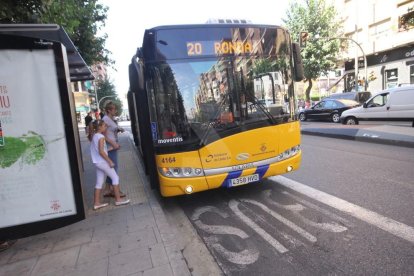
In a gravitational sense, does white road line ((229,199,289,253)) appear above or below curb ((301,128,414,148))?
below

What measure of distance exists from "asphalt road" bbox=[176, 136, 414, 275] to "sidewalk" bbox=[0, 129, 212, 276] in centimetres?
58

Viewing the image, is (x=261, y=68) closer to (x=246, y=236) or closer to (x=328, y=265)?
(x=246, y=236)

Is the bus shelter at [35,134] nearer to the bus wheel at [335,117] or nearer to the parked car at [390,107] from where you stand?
the parked car at [390,107]

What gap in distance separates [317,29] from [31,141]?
93.2 ft

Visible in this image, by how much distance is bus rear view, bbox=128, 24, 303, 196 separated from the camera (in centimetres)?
472

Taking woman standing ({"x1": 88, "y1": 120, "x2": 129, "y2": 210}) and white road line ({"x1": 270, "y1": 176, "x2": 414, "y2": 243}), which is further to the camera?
woman standing ({"x1": 88, "y1": 120, "x2": 129, "y2": 210})

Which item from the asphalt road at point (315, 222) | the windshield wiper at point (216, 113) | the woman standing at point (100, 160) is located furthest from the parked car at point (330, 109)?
the woman standing at point (100, 160)

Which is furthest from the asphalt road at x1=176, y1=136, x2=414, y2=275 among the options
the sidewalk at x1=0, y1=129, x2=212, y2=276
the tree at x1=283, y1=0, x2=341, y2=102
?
the tree at x1=283, y1=0, x2=341, y2=102

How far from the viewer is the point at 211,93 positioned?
15.9ft

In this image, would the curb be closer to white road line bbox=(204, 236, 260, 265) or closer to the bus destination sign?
the bus destination sign

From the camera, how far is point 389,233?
149 inches

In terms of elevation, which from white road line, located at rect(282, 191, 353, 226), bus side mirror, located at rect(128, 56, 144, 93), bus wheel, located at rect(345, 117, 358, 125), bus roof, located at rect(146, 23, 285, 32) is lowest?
white road line, located at rect(282, 191, 353, 226)

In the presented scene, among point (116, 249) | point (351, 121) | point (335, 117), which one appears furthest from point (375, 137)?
point (116, 249)

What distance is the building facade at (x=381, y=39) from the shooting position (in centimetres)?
2470
